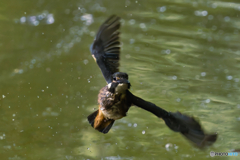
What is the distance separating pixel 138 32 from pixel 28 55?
2186 mm

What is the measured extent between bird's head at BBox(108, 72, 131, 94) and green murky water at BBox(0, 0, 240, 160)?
1.04 metres

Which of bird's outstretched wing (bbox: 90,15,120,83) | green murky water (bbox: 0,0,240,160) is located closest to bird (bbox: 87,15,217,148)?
bird's outstretched wing (bbox: 90,15,120,83)

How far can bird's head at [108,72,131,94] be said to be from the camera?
2652mm

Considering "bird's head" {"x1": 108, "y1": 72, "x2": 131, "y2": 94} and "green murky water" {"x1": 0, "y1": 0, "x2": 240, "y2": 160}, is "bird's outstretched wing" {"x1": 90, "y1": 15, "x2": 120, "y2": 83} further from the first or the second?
"green murky water" {"x1": 0, "y1": 0, "x2": 240, "y2": 160}

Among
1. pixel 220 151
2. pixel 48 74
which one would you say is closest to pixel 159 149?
pixel 220 151

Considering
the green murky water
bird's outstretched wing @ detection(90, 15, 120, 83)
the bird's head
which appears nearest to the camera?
the bird's head

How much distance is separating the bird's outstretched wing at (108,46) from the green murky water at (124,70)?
1.00m

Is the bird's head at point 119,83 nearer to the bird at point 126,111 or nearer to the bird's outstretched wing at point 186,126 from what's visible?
the bird at point 126,111

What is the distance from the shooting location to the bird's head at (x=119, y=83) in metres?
2.65

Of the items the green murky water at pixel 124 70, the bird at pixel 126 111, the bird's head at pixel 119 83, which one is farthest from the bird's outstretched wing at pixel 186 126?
the green murky water at pixel 124 70

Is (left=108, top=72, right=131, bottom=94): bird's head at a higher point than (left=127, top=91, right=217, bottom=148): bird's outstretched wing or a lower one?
higher

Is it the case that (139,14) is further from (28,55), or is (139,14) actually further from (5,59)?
(5,59)

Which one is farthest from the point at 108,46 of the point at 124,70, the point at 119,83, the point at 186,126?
the point at 124,70

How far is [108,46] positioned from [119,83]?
→ 91 cm
